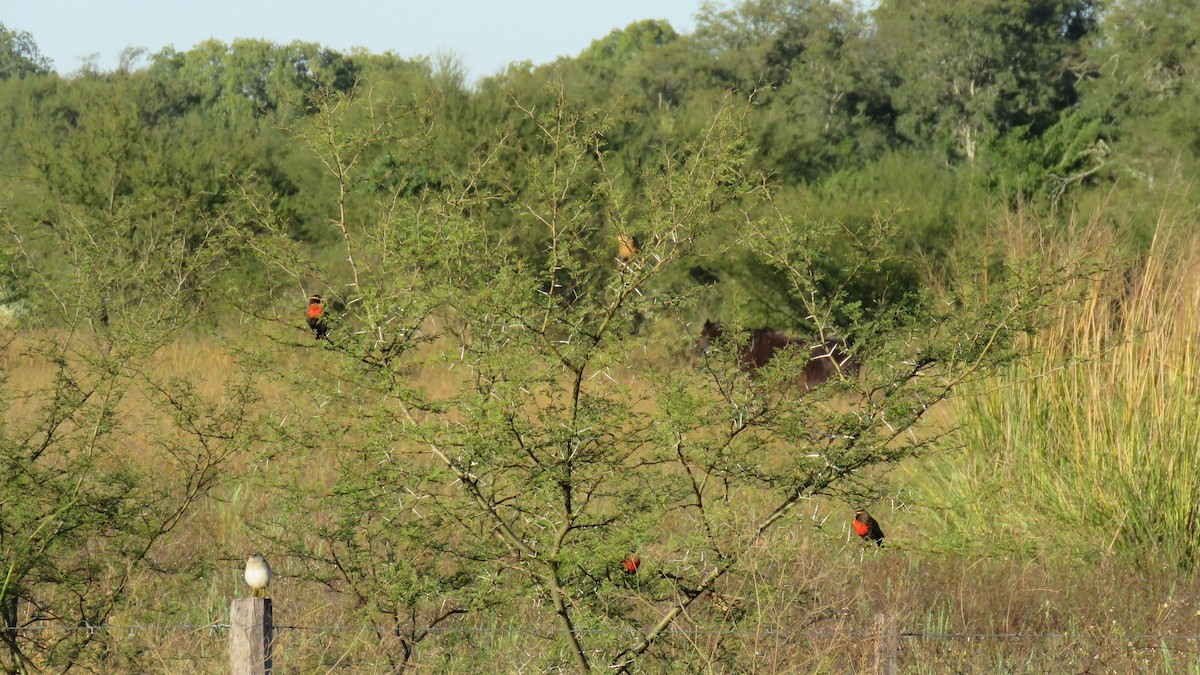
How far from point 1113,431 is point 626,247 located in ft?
13.1

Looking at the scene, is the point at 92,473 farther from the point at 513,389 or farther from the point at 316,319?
the point at 513,389

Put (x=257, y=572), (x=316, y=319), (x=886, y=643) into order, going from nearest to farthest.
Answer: (x=257, y=572) < (x=316, y=319) < (x=886, y=643)

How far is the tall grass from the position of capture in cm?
668

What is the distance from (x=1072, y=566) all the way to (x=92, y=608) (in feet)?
14.8

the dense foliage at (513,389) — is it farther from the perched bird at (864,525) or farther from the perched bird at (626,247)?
the perched bird at (864,525)

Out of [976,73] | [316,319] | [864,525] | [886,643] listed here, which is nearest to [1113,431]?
[864,525]

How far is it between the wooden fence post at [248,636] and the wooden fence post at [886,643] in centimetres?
171

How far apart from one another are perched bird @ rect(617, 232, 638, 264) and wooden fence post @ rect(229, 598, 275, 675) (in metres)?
1.32

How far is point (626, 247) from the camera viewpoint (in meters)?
3.83

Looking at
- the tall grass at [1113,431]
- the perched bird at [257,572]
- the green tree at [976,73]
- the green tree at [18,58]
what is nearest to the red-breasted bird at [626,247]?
the perched bird at [257,572]

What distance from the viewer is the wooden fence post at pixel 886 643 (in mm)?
3998

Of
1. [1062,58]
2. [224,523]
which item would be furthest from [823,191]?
[1062,58]

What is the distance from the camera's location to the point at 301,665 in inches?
185

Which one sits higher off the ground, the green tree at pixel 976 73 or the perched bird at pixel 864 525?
the perched bird at pixel 864 525
